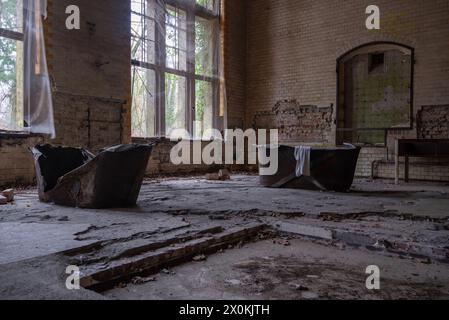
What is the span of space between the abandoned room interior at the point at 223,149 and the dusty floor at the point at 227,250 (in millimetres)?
16

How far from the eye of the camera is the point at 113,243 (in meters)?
2.53

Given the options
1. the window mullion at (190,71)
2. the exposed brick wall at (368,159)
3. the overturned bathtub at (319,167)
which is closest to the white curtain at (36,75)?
the window mullion at (190,71)

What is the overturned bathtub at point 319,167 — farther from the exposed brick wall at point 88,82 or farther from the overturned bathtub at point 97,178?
the exposed brick wall at point 88,82

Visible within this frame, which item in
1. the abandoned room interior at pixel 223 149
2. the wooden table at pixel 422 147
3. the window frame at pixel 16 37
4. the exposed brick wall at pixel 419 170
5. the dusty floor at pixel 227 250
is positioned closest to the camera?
the dusty floor at pixel 227 250

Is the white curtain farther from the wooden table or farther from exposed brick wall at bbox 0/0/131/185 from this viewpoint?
the wooden table

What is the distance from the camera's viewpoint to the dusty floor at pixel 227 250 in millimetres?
1964

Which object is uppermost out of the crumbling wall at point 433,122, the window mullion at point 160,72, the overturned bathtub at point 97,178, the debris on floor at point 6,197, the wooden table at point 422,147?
the window mullion at point 160,72

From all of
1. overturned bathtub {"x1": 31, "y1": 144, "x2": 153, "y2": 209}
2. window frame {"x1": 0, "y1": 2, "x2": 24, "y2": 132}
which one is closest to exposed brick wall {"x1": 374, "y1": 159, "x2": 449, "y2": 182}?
overturned bathtub {"x1": 31, "y1": 144, "x2": 153, "y2": 209}

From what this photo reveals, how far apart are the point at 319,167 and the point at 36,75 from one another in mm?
4568

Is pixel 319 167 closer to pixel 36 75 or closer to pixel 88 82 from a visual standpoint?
pixel 88 82

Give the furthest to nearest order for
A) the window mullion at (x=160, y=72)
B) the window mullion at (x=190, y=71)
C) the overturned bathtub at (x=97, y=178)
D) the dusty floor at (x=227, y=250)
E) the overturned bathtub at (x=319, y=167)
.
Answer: the window mullion at (x=190, y=71) < the window mullion at (x=160, y=72) < the overturned bathtub at (x=319, y=167) < the overturned bathtub at (x=97, y=178) < the dusty floor at (x=227, y=250)

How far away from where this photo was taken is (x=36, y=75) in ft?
20.1

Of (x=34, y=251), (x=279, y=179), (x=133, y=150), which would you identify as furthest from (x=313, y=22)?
(x=34, y=251)

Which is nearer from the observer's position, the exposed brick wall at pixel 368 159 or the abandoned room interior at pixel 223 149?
the abandoned room interior at pixel 223 149
